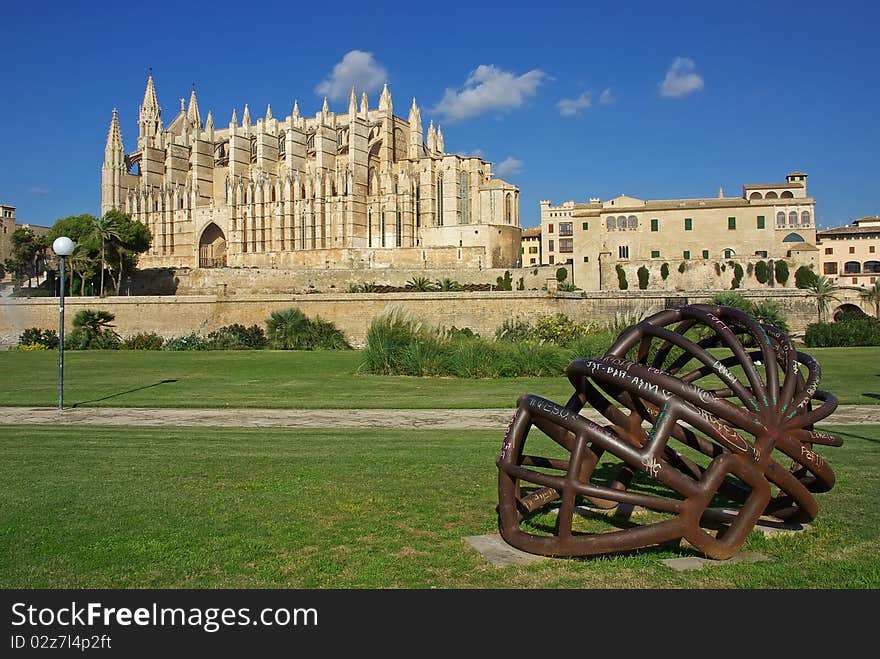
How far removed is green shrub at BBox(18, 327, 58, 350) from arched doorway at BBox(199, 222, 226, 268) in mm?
31376

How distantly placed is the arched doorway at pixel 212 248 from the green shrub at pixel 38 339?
31.4m

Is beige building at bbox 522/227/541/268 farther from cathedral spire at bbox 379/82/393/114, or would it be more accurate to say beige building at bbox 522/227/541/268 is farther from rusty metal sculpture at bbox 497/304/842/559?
rusty metal sculpture at bbox 497/304/842/559

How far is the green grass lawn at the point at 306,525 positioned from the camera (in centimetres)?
514

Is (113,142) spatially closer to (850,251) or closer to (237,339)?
(237,339)

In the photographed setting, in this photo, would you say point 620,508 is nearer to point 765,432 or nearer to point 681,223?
point 765,432

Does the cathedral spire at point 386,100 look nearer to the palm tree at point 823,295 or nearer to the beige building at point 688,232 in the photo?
the beige building at point 688,232

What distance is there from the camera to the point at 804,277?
43.5 meters

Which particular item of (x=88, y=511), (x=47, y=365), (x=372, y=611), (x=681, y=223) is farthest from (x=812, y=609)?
(x=681, y=223)

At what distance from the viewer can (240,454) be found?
1000 cm

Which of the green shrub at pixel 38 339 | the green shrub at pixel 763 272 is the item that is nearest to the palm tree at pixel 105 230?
the green shrub at pixel 38 339

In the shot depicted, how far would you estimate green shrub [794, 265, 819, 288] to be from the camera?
4227 centimetres

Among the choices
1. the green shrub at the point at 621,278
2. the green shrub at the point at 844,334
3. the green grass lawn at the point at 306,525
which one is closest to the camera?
the green grass lawn at the point at 306,525

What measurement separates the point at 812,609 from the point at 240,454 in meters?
7.09

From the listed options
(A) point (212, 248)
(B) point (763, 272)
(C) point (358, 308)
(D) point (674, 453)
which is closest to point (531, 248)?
(A) point (212, 248)
